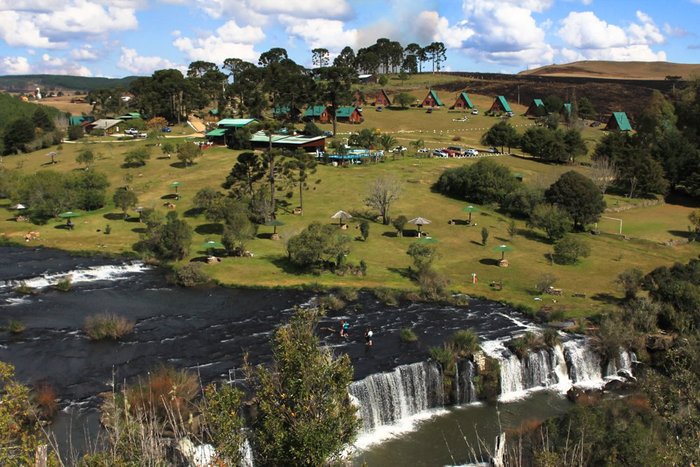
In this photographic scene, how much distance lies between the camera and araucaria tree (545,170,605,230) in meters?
70.8

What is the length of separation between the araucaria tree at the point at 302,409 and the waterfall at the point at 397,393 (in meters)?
17.2

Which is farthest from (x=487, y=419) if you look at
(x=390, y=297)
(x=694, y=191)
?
(x=694, y=191)

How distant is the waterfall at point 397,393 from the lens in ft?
116

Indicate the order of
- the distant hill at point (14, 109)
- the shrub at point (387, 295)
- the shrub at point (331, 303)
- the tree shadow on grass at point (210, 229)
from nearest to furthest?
the shrub at point (331, 303) < the shrub at point (387, 295) < the tree shadow on grass at point (210, 229) < the distant hill at point (14, 109)

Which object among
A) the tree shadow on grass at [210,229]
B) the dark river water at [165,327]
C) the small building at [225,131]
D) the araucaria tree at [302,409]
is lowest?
the dark river water at [165,327]

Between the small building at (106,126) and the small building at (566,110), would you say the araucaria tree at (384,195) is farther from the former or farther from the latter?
the small building at (566,110)

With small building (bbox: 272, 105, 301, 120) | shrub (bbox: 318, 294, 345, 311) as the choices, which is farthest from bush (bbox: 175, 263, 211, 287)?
small building (bbox: 272, 105, 301, 120)

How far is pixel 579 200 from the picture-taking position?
233 feet

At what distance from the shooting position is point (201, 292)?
54281mm

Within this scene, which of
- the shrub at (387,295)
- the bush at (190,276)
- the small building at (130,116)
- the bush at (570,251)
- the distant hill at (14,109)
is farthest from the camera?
the distant hill at (14,109)

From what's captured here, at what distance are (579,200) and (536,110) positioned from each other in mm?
88745

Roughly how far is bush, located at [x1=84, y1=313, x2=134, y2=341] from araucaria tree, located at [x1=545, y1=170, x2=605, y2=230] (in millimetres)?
51377

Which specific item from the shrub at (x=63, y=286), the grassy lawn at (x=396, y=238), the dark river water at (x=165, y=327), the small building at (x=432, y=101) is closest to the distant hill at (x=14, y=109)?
the grassy lawn at (x=396, y=238)

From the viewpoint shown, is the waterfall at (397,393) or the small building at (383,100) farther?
the small building at (383,100)
